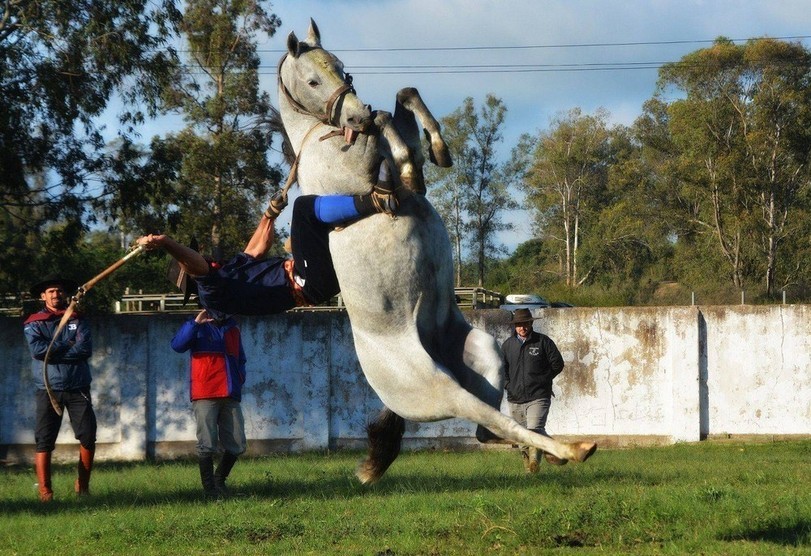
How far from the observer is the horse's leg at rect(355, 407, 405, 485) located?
6.91 metres

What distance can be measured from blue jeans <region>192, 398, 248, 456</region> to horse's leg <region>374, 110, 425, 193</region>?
6.68m

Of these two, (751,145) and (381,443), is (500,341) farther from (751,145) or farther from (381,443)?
(751,145)

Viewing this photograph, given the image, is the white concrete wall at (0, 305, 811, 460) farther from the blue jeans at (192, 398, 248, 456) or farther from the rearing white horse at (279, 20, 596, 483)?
the rearing white horse at (279, 20, 596, 483)

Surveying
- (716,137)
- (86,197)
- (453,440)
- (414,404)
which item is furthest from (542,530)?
(716,137)

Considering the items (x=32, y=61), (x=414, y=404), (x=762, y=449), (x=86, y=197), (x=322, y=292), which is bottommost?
(x=762, y=449)

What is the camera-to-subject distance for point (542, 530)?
843 centimetres

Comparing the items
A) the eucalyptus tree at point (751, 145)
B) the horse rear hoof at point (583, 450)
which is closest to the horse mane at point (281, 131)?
the horse rear hoof at point (583, 450)

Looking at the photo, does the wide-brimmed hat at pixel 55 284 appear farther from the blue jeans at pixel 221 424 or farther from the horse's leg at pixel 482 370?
the horse's leg at pixel 482 370

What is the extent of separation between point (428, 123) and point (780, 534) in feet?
15.1

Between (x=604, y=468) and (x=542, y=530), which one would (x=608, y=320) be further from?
(x=542, y=530)

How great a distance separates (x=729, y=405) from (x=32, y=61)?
14445 mm

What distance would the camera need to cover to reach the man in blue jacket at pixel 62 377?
11.9m

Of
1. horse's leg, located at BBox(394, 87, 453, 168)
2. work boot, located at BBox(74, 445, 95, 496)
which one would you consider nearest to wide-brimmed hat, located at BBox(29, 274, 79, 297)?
work boot, located at BBox(74, 445, 95, 496)

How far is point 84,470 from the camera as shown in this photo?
1197cm
